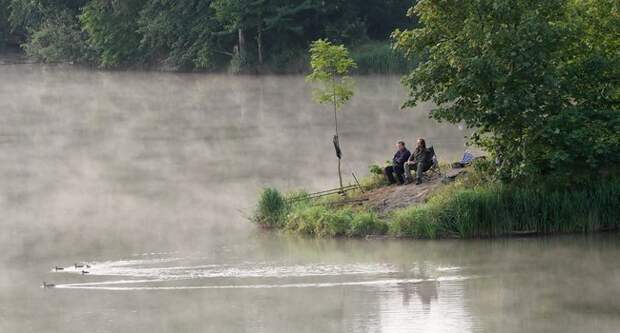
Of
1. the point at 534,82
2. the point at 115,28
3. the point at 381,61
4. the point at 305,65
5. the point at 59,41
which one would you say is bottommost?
the point at 534,82

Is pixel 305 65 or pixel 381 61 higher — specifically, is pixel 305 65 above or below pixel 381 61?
above

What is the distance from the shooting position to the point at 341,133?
40.3m

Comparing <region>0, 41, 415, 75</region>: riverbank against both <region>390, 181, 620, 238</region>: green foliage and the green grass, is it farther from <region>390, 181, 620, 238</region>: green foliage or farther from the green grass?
<region>390, 181, 620, 238</region>: green foliage

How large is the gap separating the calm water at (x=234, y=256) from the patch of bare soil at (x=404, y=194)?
1452 millimetres

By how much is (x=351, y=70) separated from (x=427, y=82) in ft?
128

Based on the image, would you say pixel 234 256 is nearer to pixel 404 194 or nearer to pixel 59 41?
pixel 404 194

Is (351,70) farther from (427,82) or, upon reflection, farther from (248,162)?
(427,82)

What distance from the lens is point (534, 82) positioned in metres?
22.7

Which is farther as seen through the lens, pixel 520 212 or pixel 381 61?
pixel 381 61

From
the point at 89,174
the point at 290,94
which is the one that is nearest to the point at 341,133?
the point at 89,174

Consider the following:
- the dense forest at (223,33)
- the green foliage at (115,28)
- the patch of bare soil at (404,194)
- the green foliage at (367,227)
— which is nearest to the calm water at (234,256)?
the green foliage at (367,227)

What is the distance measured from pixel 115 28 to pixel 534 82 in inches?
2116

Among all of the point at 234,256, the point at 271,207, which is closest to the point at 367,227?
the point at 234,256

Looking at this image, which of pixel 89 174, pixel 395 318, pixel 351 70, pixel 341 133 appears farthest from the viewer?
pixel 351 70
